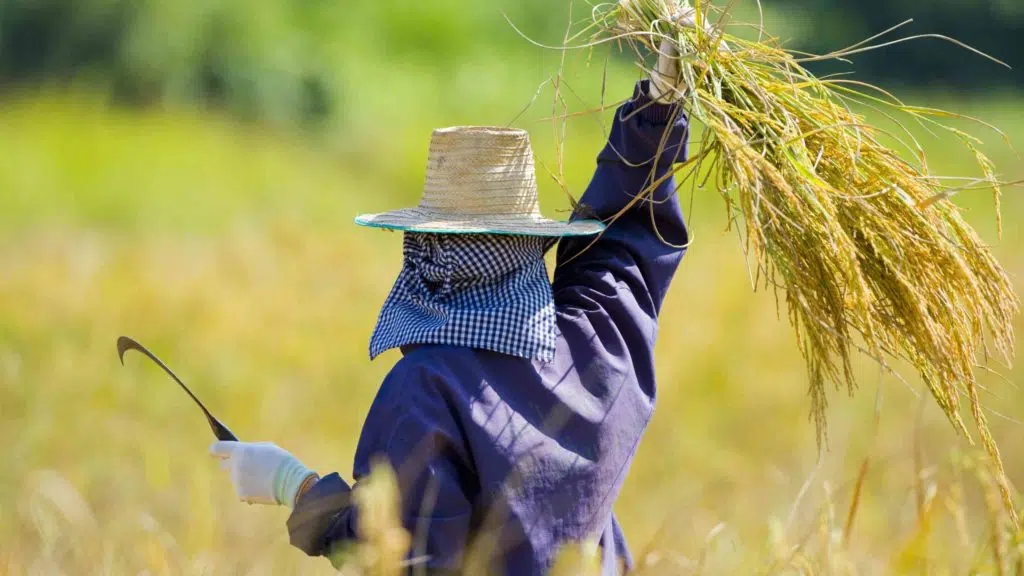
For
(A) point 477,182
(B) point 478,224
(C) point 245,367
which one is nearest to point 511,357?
(B) point 478,224

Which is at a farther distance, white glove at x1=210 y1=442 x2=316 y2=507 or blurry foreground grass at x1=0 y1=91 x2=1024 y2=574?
blurry foreground grass at x1=0 y1=91 x2=1024 y2=574

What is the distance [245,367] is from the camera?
6062mm

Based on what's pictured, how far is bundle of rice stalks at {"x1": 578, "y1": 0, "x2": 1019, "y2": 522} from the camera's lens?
1.77 meters

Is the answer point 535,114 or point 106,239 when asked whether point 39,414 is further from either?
point 535,114

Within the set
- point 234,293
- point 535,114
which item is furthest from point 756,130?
point 535,114

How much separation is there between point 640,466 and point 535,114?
583 centimetres

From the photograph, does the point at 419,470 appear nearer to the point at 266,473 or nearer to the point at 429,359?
the point at 429,359

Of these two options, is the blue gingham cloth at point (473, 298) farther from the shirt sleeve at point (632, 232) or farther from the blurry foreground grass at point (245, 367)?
the blurry foreground grass at point (245, 367)

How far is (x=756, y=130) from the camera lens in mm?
1888

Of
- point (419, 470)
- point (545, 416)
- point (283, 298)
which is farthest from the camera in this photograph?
point (283, 298)

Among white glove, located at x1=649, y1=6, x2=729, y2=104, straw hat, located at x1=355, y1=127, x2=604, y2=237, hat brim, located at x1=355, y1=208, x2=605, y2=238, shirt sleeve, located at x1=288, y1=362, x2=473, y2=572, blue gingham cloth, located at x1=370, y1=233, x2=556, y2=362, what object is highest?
white glove, located at x1=649, y1=6, x2=729, y2=104

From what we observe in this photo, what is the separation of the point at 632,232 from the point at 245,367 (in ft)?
14.5

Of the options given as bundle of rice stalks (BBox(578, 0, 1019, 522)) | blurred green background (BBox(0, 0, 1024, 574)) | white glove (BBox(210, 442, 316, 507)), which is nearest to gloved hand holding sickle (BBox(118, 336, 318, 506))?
white glove (BBox(210, 442, 316, 507))

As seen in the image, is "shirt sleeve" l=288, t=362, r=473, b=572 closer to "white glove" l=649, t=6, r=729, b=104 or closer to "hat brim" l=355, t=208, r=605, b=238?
"hat brim" l=355, t=208, r=605, b=238
